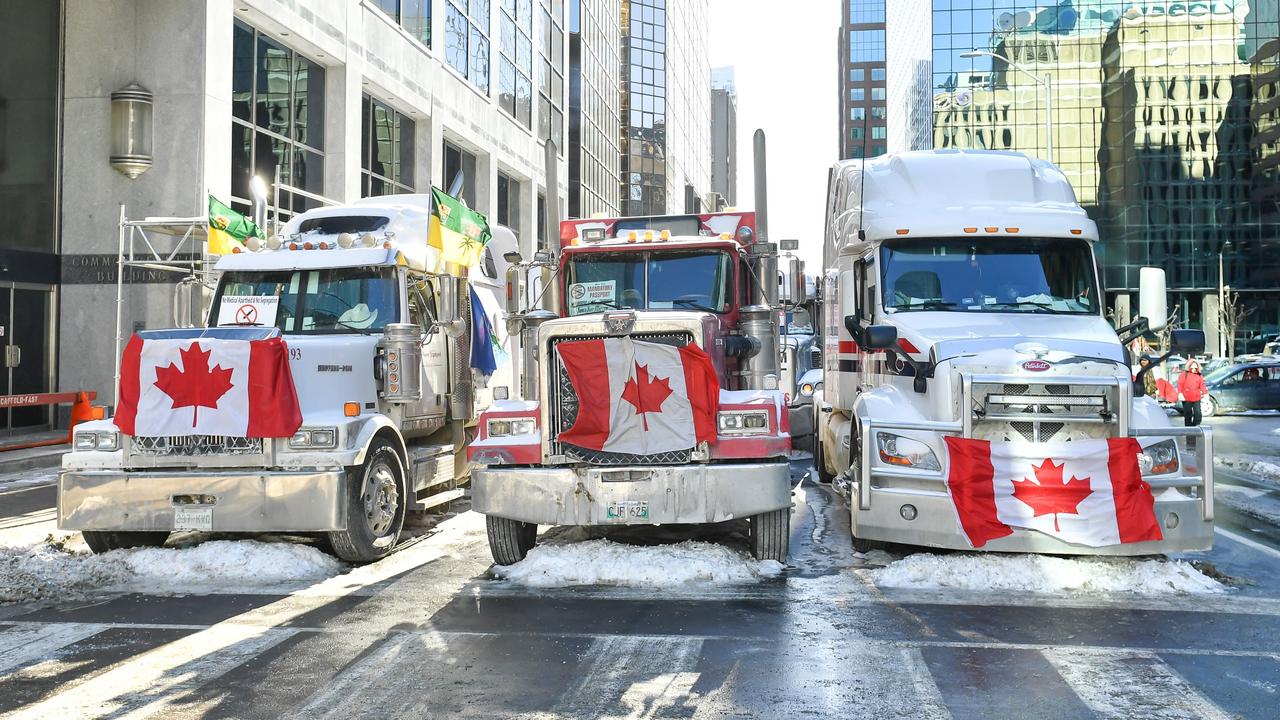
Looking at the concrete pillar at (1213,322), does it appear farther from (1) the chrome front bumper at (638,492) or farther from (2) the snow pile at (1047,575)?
(1) the chrome front bumper at (638,492)

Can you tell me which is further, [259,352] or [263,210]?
[263,210]

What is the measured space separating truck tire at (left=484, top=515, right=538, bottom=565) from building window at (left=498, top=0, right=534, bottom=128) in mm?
31495

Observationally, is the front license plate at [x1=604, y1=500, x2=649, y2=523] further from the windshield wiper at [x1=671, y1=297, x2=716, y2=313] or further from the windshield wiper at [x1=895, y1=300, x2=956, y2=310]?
the windshield wiper at [x1=895, y1=300, x2=956, y2=310]

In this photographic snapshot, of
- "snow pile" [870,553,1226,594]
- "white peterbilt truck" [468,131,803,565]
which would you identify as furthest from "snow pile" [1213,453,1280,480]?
"white peterbilt truck" [468,131,803,565]

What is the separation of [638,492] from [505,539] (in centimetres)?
119

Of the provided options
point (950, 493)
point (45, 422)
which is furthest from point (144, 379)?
point (45, 422)

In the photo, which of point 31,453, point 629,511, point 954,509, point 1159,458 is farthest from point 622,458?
point 31,453

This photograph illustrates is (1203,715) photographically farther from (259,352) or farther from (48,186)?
(48,186)

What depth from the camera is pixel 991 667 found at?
5.80m

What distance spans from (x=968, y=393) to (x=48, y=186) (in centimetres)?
1922

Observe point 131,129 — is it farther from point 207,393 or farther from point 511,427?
point 511,427

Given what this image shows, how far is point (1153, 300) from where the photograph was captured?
948 centimetres

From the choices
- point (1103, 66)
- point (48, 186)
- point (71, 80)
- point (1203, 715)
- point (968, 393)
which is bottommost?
point (1203, 715)

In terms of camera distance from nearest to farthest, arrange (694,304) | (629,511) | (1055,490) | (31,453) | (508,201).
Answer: (1055,490)
(629,511)
(694,304)
(31,453)
(508,201)
